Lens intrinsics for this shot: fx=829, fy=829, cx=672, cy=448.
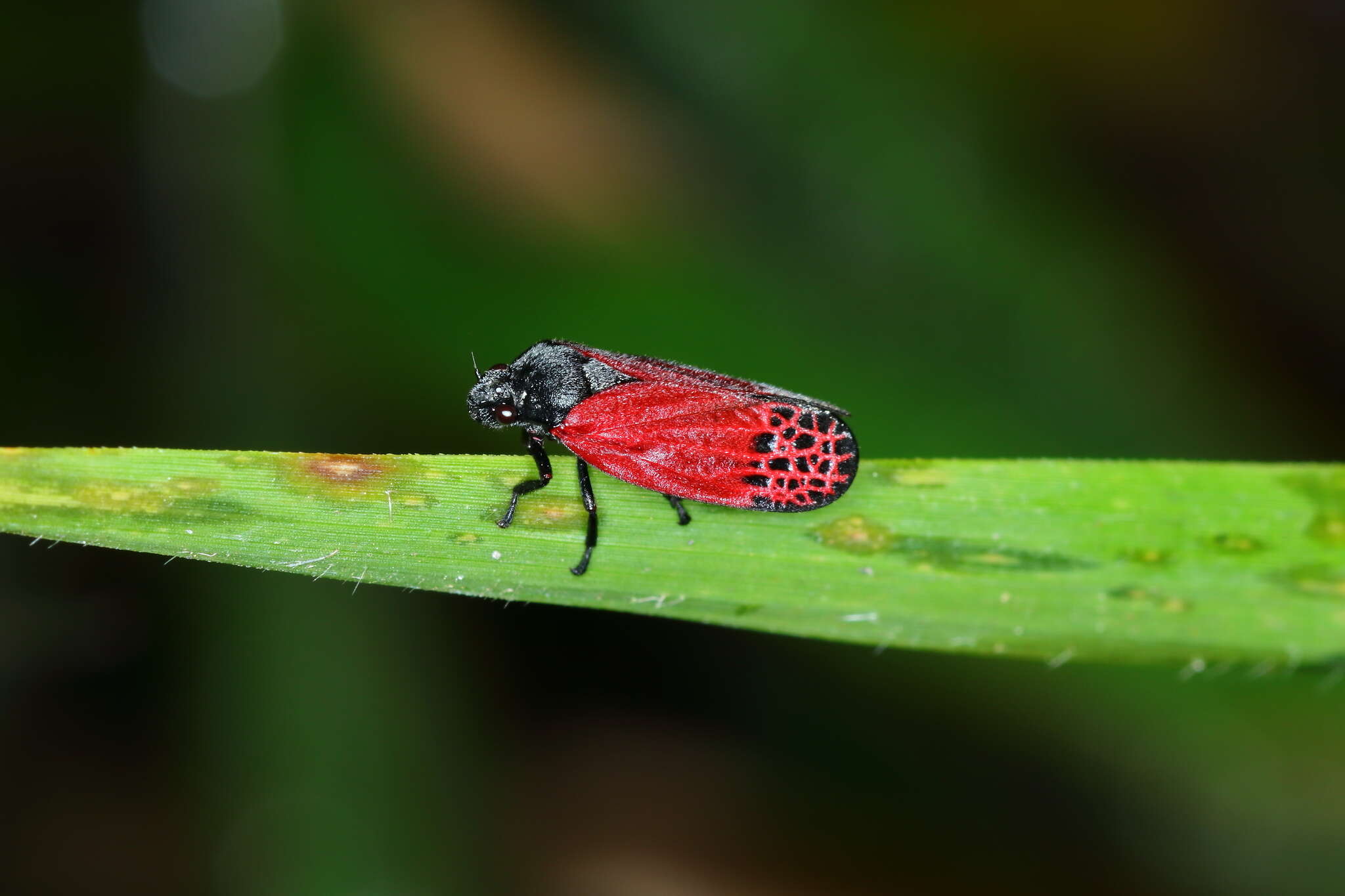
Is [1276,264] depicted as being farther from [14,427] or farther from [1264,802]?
[14,427]

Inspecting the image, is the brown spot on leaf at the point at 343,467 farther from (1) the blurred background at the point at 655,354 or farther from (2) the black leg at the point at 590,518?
(1) the blurred background at the point at 655,354

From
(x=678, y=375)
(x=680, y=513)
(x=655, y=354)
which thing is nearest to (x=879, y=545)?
(x=680, y=513)

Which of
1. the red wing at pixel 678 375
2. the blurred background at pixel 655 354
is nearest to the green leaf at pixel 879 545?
the red wing at pixel 678 375

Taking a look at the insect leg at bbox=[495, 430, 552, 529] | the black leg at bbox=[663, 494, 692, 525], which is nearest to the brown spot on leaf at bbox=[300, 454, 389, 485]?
the insect leg at bbox=[495, 430, 552, 529]

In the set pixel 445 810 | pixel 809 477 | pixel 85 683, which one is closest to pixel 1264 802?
pixel 809 477

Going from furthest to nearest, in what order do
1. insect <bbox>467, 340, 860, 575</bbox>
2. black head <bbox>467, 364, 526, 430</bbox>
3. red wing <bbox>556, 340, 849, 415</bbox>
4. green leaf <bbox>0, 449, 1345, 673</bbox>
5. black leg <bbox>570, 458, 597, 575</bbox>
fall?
black head <bbox>467, 364, 526, 430</bbox>
red wing <bbox>556, 340, 849, 415</bbox>
insect <bbox>467, 340, 860, 575</bbox>
black leg <bbox>570, 458, 597, 575</bbox>
green leaf <bbox>0, 449, 1345, 673</bbox>

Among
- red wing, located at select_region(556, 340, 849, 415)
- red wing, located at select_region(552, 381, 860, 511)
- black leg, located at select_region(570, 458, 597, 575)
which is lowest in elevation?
black leg, located at select_region(570, 458, 597, 575)

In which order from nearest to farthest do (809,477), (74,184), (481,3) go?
(809,477)
(74,184)
(481,3)

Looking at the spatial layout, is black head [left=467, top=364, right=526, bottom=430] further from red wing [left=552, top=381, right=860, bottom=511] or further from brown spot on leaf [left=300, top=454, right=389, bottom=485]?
brown spot on leaf [left=300, top=454, right=389, bottom=485]
